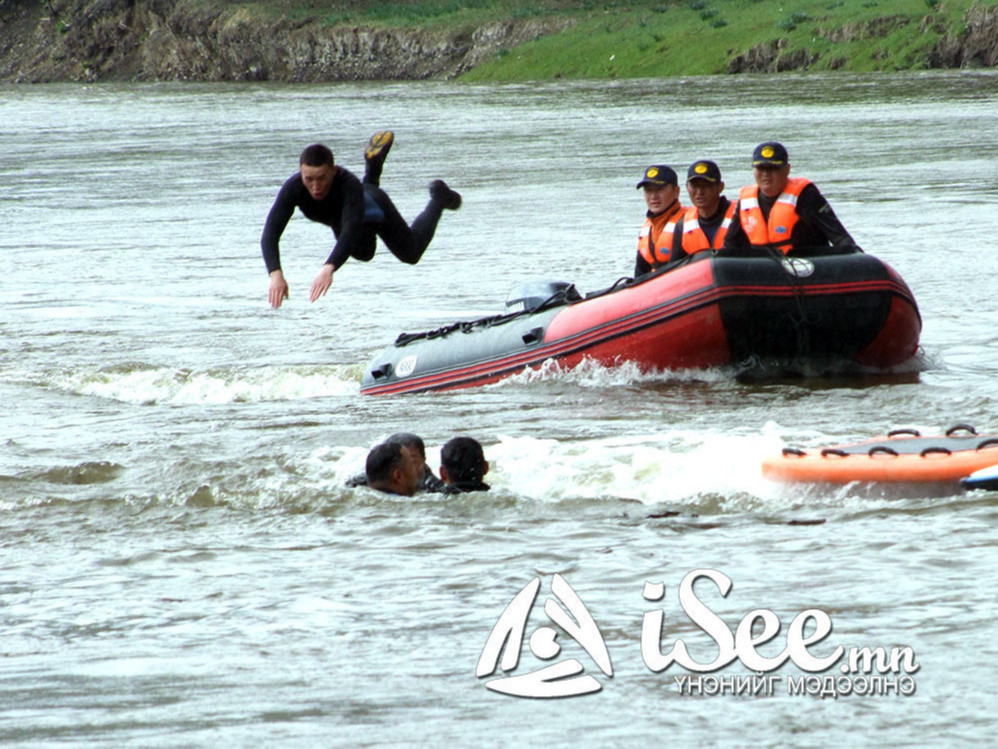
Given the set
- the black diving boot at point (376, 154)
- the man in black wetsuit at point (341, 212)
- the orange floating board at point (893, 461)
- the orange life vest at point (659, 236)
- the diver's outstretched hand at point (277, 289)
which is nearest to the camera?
the orange floating board at point (893, 461)

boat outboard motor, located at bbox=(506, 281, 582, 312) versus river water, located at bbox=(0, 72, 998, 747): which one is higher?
boat outboard motor, located at bbox=(506, 281, 582, 312)

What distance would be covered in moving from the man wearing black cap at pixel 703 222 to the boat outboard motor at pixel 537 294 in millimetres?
969

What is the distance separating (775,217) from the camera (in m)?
10.4

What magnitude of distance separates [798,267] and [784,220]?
0.42 meters

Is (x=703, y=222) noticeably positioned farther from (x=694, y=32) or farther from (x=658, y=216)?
(x=694, y=32)

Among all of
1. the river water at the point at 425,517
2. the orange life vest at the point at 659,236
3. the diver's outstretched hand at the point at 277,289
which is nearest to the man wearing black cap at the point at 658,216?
the orange life vest at the point at 659,236

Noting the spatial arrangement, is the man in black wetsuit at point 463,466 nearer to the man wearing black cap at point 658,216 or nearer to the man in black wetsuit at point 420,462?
the man in black wetsuit at point 420,462

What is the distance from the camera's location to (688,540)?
648 centimetres

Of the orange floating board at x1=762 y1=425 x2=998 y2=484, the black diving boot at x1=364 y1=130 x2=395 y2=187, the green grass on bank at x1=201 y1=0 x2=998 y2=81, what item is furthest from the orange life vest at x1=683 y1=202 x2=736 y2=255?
the green grass on bank at x1=201 y1=0 x2=998 y2=81

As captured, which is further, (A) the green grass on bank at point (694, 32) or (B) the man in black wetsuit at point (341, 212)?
(A) the green grass on bank at point (694, 32)

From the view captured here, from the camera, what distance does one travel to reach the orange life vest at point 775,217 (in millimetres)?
10289

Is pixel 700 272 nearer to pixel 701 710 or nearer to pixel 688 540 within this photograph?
pixel 688 540

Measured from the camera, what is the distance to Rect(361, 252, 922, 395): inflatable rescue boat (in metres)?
10.1

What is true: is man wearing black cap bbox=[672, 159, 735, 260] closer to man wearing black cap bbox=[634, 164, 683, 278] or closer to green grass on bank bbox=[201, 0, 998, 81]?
man wearing black cap bbox=[634, 164, 683, 278]
